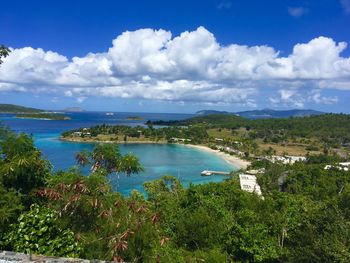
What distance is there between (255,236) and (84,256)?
839 centimetres

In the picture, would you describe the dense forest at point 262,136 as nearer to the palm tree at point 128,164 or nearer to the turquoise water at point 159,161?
the turquoise water at point 159,161

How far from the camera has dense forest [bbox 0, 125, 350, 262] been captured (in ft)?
30.2

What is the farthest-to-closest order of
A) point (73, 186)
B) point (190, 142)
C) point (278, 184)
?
point (190, 142) → point (278, 184) → point (73, 186)

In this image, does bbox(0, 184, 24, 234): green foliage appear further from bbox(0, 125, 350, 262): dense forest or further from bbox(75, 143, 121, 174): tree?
bbox(75, 143, 121, 174): tree

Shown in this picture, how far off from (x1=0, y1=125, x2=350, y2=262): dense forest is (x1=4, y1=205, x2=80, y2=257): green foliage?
0.02 meters

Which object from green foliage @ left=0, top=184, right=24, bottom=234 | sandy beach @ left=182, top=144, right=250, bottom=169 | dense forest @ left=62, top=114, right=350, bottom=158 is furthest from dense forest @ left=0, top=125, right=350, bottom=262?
dense forest @ left=62, top=114, right=350, bottom=158

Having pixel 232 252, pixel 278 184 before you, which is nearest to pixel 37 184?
pixel 232 252

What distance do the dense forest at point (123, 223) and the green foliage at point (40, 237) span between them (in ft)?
0.08

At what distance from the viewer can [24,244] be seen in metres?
8.69

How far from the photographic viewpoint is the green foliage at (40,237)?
28.4 ft

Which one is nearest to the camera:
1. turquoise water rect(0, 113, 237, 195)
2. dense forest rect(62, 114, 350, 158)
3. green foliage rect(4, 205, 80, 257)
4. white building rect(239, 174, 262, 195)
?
green foliage rect(4, 205, 80, 257)

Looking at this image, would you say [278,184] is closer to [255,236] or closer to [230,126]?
[255,236]

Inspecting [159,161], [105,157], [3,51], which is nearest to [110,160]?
[105,157]

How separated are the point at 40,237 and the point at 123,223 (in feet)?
9.41
